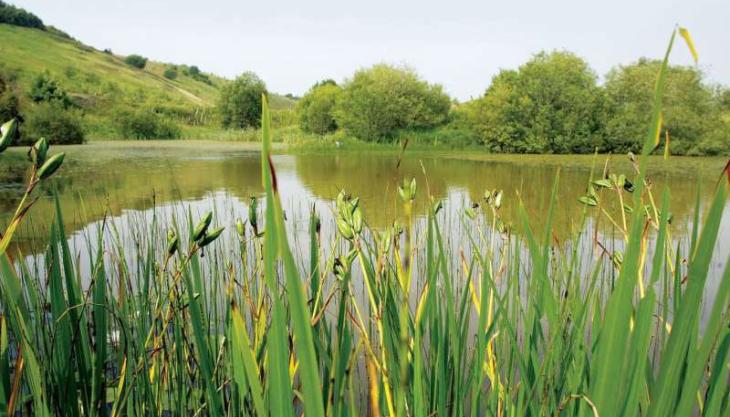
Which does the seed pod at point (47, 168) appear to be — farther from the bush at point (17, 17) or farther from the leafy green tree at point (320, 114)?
the bush at point (17, 17)

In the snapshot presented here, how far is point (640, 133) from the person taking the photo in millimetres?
16797

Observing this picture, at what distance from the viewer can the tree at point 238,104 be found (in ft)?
129

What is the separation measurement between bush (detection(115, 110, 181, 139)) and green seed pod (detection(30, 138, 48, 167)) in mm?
27031

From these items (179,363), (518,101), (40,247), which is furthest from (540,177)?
(518,101)

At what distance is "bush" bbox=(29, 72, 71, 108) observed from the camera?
916 inches

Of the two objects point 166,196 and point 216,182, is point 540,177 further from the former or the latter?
point 166,196

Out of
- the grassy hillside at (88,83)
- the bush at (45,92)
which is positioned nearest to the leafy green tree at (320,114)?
the grassy hillside at (88,83)

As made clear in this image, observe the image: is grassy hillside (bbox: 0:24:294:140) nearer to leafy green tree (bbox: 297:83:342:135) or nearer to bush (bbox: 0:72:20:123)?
bush (bbox: 0:72:20:123)

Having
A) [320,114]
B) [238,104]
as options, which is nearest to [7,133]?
[320,114]

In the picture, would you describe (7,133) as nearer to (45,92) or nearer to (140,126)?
(140,126)

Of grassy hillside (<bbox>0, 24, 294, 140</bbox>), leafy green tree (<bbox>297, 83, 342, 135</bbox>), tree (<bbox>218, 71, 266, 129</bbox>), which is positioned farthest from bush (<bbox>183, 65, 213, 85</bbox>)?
leafy green tree (<bbox>297, 83, 342, 135</bbox>)

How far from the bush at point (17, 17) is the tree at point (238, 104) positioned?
82.6 ft

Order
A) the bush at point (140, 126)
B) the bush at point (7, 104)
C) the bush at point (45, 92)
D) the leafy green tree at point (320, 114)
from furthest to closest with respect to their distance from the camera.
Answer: the leafy green tree at point (320, 114) → the bush at point (140, 126) → the bush at point (45, 92) → the bush at point (7, 104)

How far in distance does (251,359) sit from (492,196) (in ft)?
2.99
